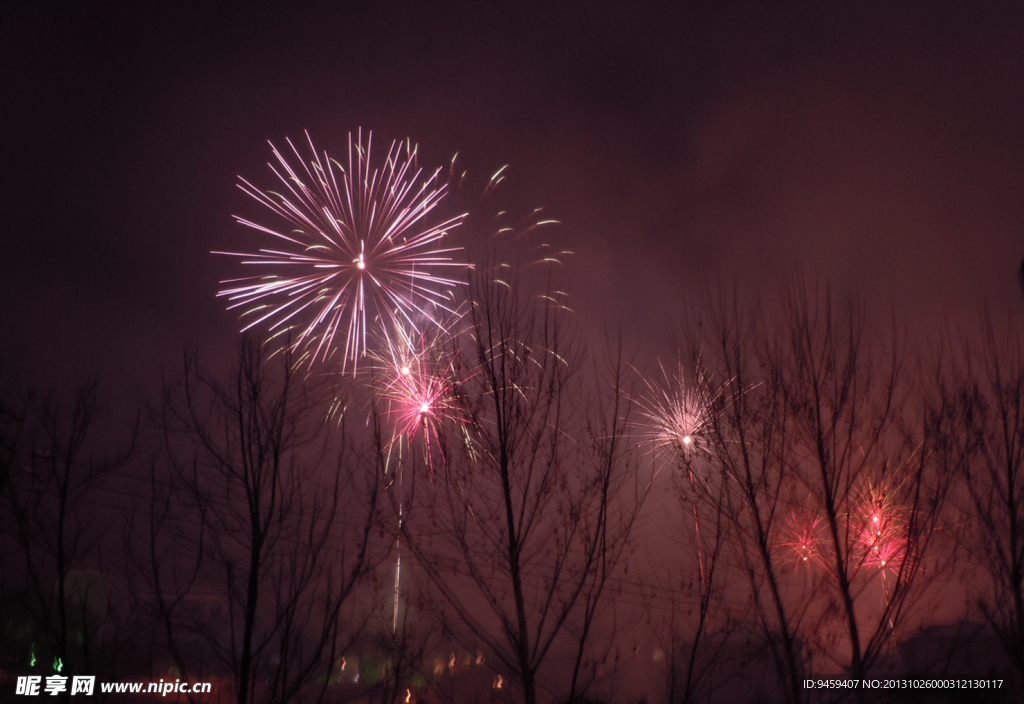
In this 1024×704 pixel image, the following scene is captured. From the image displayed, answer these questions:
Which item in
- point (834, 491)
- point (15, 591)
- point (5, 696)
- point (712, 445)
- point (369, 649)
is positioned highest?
point (712, 445)

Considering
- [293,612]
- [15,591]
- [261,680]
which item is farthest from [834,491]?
[15,591]

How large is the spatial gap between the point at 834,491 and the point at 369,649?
6078mm

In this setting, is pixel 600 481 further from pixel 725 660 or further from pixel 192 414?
pixel 192 414

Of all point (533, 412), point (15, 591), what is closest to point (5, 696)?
point (15, 591)

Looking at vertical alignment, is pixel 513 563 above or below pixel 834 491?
below

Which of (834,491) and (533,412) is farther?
(834,491)

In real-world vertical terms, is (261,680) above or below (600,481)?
below

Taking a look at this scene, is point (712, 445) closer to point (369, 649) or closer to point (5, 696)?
point (369, 649)

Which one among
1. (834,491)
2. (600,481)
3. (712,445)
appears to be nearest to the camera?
(600,481)

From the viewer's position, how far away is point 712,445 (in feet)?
31.6

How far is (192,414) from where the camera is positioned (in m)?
8.16

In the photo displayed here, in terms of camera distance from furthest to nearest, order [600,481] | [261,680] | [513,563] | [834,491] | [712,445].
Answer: [712,445] → [834,491] → [261,680] → [600,481] → [513,563]

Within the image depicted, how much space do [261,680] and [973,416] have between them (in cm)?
1075

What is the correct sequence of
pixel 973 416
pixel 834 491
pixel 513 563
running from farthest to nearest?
pixel 973 416 < pixel 834 491 < pixel 513 563
